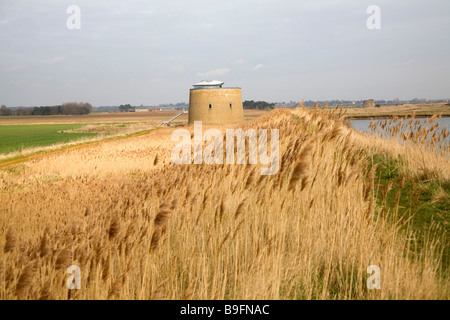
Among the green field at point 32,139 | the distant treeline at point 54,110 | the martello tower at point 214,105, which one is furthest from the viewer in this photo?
the distant treeline at point 54,110

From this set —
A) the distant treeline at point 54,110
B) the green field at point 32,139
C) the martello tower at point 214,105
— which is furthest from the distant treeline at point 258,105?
the green field at point 32,139

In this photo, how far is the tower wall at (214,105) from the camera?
160ft

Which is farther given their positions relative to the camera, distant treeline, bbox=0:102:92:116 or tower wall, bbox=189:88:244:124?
distant treeline, bbox=0:102:92:116

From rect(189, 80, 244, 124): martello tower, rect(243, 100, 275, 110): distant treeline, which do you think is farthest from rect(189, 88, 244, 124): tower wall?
rect(243, 100, 275, 110): distant treeline

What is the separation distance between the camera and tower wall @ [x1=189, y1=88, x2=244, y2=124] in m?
48.8

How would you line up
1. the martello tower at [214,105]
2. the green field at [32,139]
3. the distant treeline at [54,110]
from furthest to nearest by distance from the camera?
the distant treeline at [54,110], the martello tower at [214,105], the green field at [32,139]

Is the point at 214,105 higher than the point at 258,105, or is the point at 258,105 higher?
the point at 258,105

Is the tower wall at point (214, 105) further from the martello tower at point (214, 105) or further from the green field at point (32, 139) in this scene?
the green field at point (32, 139)

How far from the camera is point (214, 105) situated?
48781 mm

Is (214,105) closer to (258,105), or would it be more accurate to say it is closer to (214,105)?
(214,105)

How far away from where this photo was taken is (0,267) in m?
2.38

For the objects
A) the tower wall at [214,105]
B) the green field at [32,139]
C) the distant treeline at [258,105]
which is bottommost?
the green field at [32,139]

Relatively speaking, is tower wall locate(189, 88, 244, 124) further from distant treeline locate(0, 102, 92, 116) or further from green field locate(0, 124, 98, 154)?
distant treeline locate(0, 102, 92, 116)

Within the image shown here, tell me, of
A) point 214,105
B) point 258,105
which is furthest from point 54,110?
point 214,105
